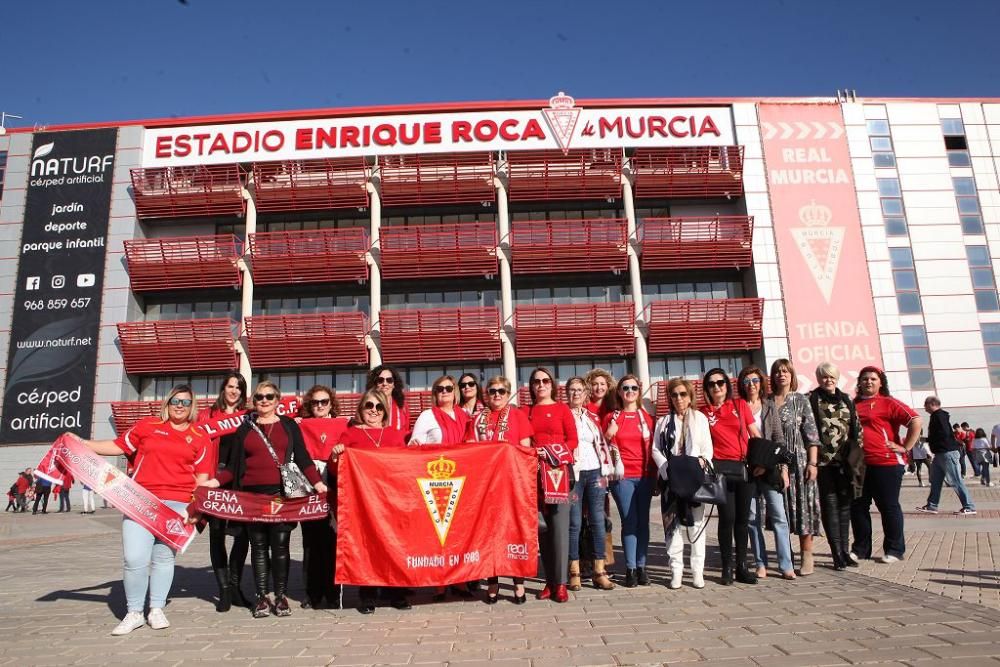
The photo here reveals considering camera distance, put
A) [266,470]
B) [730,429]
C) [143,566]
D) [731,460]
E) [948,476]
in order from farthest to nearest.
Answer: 1. [948,476]
2. [730,429]
3. [731,460]
4. [266,470]
5. [143,566]

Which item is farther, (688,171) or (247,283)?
(688,171)

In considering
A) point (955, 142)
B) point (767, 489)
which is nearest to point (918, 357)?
point (955, 142)

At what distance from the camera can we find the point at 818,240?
2575cm

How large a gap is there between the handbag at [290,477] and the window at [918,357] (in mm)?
26629

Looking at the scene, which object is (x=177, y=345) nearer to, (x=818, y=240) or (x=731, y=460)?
(x=731, y=460)

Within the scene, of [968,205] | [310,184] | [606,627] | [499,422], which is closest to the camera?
[606,627]

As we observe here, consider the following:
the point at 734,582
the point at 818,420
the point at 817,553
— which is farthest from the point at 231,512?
the point at 817,553

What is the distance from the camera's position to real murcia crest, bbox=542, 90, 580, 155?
85.7 ft

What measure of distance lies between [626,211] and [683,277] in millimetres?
3870

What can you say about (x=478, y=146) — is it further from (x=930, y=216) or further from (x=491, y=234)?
(x=930, y=216)

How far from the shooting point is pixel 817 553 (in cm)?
768

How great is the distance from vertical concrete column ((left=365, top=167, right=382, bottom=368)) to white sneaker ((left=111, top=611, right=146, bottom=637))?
1971 centimetres

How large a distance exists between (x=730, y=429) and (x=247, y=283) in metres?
23.7

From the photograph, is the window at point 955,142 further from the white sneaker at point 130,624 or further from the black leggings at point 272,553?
the white sneaker at point 130,624
